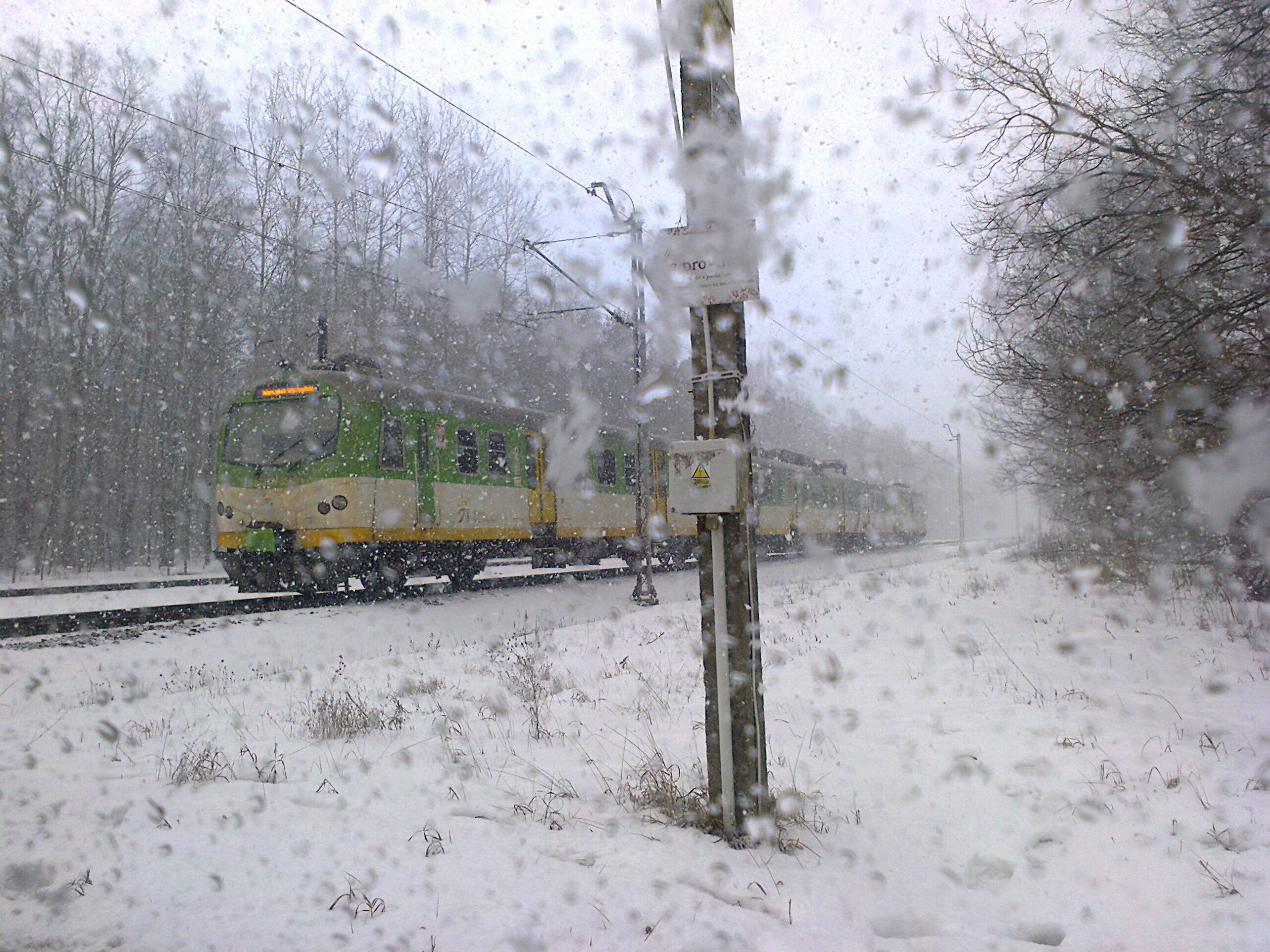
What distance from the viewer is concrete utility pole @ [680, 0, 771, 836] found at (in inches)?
126

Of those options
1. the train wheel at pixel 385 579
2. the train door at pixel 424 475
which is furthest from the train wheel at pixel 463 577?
the train door at pixel 424 475

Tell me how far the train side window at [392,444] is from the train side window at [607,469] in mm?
5039

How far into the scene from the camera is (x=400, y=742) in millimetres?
4406

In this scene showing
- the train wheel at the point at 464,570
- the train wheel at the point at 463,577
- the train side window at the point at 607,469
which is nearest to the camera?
the train wheel at the point at 464,570

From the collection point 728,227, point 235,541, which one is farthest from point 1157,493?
point 235,541

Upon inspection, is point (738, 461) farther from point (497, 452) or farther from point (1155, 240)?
point (497, 452)

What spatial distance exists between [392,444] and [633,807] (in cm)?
973

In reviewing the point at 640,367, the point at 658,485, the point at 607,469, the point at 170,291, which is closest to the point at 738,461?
the point at 640,367

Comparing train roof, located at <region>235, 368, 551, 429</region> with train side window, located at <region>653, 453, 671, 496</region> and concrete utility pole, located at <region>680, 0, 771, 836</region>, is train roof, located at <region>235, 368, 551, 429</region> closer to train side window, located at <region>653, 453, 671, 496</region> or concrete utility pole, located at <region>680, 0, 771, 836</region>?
train side window, located at <region>653, 453, 671, 496</region>

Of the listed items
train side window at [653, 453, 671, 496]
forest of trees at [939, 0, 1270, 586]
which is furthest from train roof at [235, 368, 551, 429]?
forest of trees at [939, 0, 1270, 586]

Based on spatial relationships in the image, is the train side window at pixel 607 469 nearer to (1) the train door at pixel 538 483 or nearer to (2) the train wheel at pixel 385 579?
(1) the train door at pixel 538 483

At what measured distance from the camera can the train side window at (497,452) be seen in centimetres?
1418

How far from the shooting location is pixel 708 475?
313cm

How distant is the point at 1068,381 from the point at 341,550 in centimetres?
933
